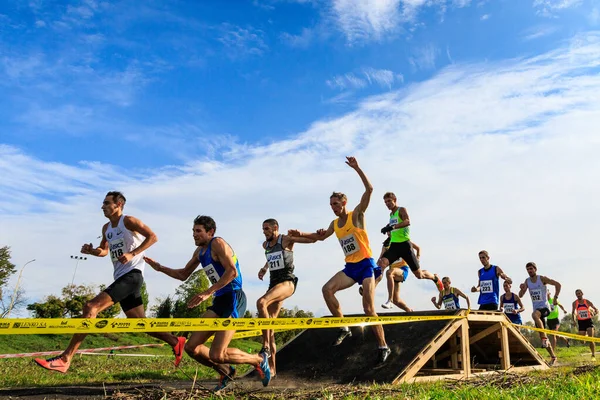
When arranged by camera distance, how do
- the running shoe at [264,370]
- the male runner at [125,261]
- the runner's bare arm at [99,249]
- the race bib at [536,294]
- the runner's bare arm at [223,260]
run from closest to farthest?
the runner's bare arm at [223,260], the male runner at [125,261], the running shoe at [264,370], the runner's bare arm at [99,249], the race bib at [536,294]

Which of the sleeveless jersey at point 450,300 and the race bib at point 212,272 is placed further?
the sleeveless jersey at point 450,300

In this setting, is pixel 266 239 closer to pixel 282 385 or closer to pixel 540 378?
pixel 282 385

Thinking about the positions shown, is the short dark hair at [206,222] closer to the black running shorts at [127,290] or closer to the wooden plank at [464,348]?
the black running shorts at [127,290]

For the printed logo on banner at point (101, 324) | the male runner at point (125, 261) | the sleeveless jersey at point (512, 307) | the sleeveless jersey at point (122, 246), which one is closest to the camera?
the printed logo on banner at point (101, 324)

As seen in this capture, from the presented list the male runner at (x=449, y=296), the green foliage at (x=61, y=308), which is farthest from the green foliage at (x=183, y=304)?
the male runner at (x=449, y=296)

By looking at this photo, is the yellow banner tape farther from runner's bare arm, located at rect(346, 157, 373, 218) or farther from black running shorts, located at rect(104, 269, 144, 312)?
runner's bare arm, located at rect(346, 157, 373, 218)

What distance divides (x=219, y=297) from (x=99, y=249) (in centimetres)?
248

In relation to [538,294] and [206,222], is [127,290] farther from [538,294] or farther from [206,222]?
[538,294]

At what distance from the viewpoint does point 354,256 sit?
8625 millimetres

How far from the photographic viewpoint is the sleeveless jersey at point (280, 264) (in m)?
8.55

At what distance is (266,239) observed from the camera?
891 centimetres

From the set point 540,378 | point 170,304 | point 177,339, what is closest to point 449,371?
point 540,378

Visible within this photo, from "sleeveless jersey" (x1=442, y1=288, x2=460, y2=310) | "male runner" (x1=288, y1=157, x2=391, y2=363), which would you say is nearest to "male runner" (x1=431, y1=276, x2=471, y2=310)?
"sleeveless jersey" (x1=442, y1=288, x2=460, y2=310)

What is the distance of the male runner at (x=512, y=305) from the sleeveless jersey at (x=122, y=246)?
1098 cm
